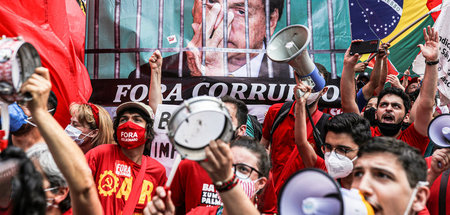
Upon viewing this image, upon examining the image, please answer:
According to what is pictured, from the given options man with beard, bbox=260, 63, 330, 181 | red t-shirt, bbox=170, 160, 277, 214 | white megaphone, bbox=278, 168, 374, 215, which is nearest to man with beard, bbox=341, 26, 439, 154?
man with beard, bbox=260, 63, 330, 181

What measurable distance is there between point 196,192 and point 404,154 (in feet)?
5.39

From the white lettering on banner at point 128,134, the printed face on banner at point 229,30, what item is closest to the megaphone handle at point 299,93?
the white lettering on banner at point 128,134

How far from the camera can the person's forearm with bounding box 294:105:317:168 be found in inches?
147

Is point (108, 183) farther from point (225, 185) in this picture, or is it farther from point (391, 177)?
point (391, 177)

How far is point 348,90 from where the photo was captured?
4.51 meters

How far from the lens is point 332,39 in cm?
638

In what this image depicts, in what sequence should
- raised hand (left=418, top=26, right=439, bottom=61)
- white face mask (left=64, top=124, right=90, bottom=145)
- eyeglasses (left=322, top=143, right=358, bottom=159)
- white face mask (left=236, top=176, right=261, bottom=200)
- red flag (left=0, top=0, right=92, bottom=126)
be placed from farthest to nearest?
red flag (left=0, top=0, right=92, bottom=126) < white face mask (left=64, top=124, right=90, bottom=145) < raised hand (left=418, top=26, right=439, bottom=61) < eyeglasses (left=322, top=143, right=358, bottom=159) < white face mask (left=236, top=176, right=261, bottom=200)

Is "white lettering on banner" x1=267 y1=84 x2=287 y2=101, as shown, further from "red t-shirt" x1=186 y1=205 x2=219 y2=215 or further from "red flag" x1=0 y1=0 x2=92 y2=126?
"red t-shirt" x1=186 y1=205 x2=219 y2=215

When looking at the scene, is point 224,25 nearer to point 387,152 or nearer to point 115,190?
point 115,190

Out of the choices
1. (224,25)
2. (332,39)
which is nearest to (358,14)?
(332,39)

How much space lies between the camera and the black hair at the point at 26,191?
1.63 m

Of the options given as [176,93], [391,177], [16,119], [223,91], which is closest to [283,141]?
[223,91]

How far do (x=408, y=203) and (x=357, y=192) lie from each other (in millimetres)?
335

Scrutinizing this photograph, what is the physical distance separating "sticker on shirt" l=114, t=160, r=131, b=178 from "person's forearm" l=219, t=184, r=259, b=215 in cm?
186
